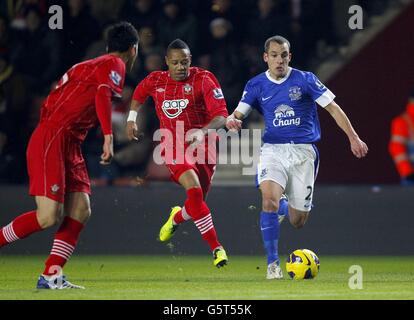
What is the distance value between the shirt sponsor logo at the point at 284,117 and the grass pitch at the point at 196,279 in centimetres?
146

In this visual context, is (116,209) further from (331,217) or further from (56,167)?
(56,167)

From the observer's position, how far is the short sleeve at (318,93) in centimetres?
1169

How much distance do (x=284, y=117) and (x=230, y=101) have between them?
12.9 feet

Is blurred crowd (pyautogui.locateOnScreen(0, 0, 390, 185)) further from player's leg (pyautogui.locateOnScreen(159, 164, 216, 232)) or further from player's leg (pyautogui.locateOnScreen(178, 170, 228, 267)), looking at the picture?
player's leg (pyautogui.locateOnScreen(178, 170, 228, 267))

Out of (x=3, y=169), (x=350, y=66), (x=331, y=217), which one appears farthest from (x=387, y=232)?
(x=3, y=169)

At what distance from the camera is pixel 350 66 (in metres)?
16.7

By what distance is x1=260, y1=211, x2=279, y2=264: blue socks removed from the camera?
37.5ft

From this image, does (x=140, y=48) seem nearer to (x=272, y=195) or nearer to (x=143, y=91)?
(x=143, y=91)

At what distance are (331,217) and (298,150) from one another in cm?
331

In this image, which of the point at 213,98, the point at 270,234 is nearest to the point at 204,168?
the point at 213,98

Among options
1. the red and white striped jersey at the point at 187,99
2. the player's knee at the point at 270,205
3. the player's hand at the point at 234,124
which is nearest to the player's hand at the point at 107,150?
the player's hand at the point at 234,124

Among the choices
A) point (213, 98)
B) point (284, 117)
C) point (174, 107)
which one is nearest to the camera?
point (284, 117)

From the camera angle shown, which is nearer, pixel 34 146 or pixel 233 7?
pixel 34 146

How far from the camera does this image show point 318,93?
11742 millimetres
